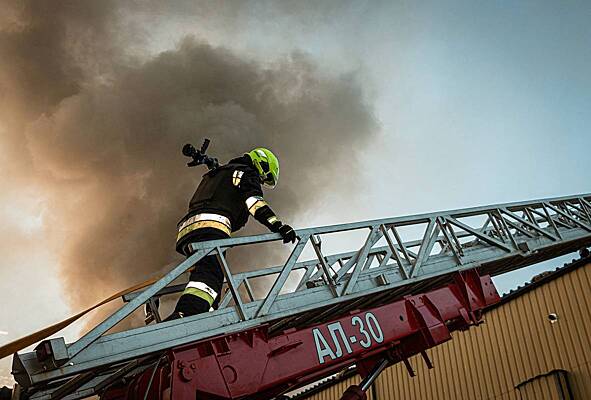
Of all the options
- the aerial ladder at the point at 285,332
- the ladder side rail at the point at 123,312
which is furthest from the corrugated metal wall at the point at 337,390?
the ladder side rail at the point at 123,312

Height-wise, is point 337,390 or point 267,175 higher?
point 267,175

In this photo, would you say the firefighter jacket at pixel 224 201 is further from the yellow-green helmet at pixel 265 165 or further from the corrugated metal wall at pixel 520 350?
the corrugated metal wall at pixel 520 350

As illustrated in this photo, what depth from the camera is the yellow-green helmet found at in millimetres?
5316

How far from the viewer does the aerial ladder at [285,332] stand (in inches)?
119

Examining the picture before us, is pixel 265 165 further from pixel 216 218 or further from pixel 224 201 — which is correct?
pixel 216 218

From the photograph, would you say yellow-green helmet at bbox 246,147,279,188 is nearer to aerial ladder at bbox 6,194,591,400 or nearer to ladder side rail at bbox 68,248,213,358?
aerial ladder at bbox 6,194,591,400

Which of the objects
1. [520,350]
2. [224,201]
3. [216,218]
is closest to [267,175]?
[224,201]

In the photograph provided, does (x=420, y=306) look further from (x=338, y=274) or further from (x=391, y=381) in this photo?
(x=391, y=381)

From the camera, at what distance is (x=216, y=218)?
15.0ft

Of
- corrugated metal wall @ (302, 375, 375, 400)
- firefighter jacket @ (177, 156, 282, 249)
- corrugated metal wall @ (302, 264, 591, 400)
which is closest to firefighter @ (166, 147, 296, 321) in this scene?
firefighter jacket @ (177, 156, 282, 249)

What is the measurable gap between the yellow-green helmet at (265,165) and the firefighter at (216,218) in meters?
0.10

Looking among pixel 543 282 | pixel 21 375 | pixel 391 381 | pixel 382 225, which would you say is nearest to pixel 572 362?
pixel 543 282

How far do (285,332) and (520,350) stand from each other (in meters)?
6.75

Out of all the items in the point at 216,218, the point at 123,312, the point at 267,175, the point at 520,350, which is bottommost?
the point at 520,350
